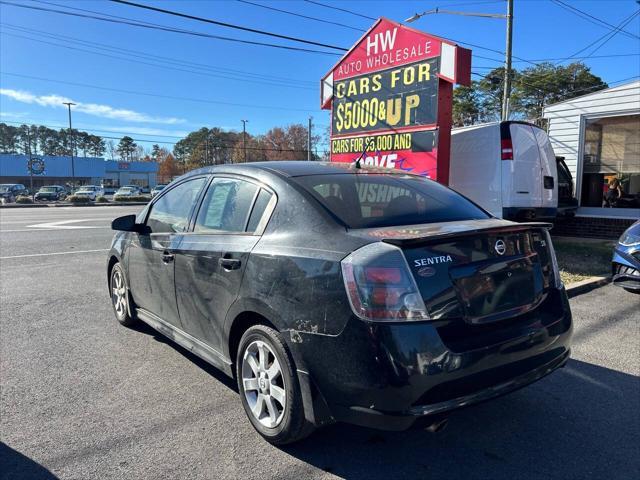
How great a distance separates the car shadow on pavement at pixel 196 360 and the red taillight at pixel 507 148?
6142 mm

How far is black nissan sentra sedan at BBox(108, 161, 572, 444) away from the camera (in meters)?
2.27

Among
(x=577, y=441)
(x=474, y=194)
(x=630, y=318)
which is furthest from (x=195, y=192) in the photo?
(x=474, y=194)

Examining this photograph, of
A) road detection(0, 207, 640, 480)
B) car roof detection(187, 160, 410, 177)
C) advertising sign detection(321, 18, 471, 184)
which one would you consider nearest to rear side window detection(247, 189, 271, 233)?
car roof detection(187, 160, 410, 177)

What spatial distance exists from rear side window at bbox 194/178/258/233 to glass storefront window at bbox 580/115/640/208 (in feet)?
38.1

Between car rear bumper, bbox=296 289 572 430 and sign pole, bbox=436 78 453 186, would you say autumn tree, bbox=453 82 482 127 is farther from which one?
car rear bumper, bbox=296 289 572 430

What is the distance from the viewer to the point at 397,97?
864cm

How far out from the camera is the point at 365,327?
7.39 ft

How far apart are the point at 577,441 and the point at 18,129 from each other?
13331cm

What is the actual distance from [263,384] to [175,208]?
1.90 m

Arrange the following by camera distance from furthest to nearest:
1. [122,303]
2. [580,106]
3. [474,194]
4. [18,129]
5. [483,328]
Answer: [18,129], [580,106], [474,194], [122,303], [483,328]

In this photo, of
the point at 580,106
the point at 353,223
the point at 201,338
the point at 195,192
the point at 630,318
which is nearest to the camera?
the point at 353,223

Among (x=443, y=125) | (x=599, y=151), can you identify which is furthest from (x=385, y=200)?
(x=599, y=151)

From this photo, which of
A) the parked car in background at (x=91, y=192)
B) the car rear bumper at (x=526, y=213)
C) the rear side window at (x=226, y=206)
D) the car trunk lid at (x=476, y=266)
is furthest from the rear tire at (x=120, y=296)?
the parked car in background at (x=91, y=192)

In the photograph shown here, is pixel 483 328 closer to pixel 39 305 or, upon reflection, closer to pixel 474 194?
pixel 39 305
